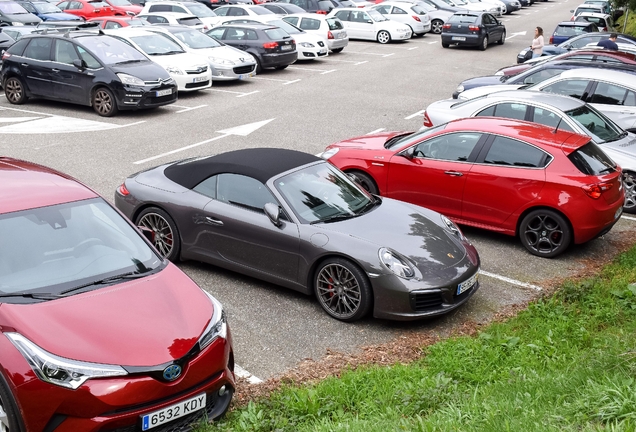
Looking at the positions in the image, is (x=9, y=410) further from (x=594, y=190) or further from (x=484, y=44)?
(x=484, y=44)

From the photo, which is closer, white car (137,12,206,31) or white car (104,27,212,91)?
white car (104,27,212,91)

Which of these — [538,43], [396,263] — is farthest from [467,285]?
[538,43]

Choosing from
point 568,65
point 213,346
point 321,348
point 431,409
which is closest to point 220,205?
point 321,348

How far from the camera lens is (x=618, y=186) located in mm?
10000

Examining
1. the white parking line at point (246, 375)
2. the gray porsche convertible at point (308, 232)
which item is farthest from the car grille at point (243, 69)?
the white parking line at point (246, 375)

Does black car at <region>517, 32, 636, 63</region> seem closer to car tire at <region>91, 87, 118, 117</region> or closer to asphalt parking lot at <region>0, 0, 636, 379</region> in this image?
asphalt parking lot at <region>0, 0, 636, 379</region>

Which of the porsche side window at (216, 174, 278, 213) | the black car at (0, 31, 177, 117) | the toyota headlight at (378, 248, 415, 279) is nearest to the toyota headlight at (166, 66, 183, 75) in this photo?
the black car at (0, 31, 177, 117)

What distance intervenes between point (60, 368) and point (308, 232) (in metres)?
3.55

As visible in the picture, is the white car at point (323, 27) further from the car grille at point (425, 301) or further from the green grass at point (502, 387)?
the car grille at point (425, 301)

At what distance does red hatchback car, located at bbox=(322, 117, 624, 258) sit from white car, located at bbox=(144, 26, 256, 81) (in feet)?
37.9

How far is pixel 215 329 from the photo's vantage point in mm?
5609

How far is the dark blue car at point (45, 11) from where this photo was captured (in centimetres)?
3052

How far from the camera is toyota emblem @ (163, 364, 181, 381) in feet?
16.4

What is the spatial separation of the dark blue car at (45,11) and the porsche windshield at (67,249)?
26.3 meters
